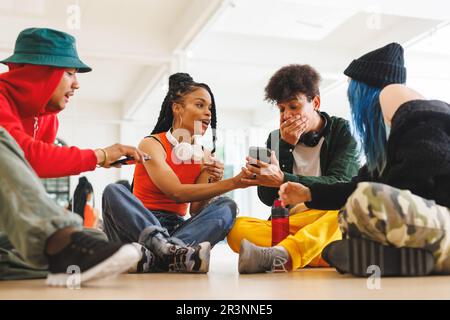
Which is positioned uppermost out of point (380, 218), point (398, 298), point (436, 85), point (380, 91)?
point (436, 85)

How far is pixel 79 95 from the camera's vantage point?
7.96m

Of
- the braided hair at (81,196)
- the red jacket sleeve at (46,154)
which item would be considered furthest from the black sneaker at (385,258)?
the braided hair at (81,196)

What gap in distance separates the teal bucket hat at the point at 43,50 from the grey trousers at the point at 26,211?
501 millimetres

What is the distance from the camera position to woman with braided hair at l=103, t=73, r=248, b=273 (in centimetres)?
182

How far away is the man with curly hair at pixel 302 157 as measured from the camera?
6.48ft

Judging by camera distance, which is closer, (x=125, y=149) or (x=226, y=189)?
(x=125, y=149)

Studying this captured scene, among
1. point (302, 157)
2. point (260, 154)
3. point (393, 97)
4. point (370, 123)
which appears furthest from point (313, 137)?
point (393, 97)

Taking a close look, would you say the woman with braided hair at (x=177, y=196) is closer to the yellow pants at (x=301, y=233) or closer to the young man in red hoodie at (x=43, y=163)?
the yellow pants at (x=301, y=233)

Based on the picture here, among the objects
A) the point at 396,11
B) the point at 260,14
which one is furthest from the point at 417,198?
the point at 260,14

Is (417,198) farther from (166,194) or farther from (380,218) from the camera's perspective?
(166,194)

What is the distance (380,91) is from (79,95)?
681 cm

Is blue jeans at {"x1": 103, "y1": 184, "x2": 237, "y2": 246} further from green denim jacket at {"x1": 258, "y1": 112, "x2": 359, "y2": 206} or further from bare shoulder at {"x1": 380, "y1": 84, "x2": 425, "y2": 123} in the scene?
bare shoulder at {"x1": 380, "y1": 84, "x2": 425, "y2": 123}

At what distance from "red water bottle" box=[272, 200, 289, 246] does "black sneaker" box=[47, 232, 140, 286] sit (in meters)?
0.93

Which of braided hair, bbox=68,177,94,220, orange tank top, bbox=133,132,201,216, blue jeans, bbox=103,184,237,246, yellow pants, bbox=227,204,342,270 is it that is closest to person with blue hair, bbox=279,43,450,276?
yellow pants, bbox=227,204,342,270
